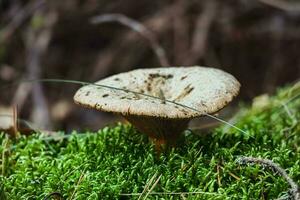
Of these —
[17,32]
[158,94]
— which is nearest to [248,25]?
[17,32]

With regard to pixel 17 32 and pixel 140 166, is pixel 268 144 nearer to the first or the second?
pixel 140 166

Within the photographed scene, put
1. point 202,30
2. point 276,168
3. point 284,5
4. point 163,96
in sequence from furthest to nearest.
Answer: point 202,30 → point 284,5 → point 163,96 → point 276,168

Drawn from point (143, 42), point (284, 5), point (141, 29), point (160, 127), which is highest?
point (284, 5)

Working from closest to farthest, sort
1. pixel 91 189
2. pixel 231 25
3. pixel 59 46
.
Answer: pixel 91 189 < pixel 231 25 < pixel 59 46

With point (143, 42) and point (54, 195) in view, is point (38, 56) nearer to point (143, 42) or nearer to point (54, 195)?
point (143, 42)

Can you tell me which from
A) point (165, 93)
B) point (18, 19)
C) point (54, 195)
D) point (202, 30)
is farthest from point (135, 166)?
point (18, 19)

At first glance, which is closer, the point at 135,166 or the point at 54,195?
the point at 54,195

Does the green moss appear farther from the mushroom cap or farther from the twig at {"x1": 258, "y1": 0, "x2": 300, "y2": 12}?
the twig at {"x1": 258, "y1": 0, "x2": 300, "y2": 12}

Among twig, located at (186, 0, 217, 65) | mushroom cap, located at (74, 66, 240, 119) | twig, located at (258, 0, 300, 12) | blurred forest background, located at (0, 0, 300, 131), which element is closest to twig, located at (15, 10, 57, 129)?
blurred forest background, located at (0, 0, 300, 131)
